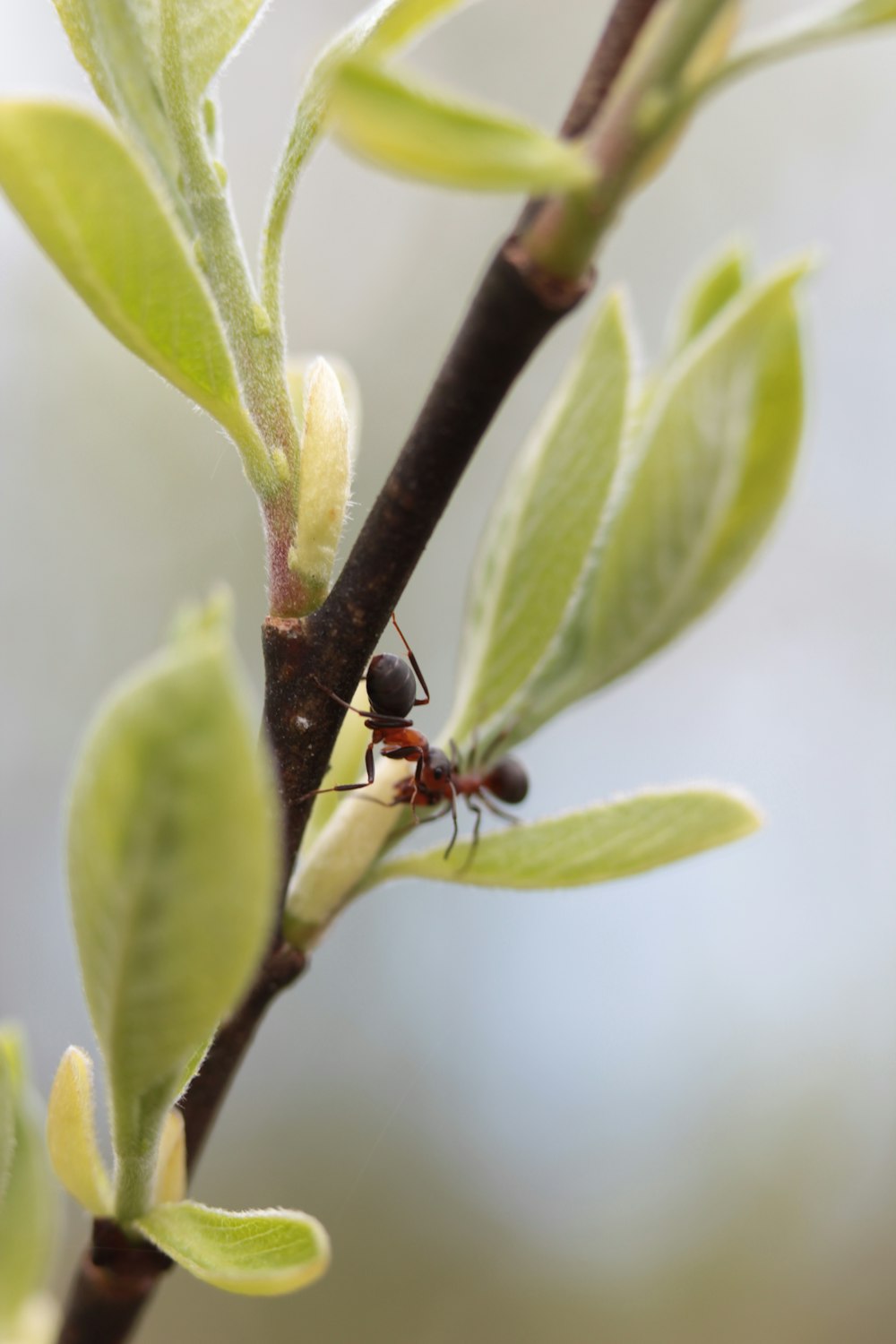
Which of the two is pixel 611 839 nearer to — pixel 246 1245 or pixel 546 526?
pixel 546 526

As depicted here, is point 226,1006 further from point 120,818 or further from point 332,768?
point 332,768

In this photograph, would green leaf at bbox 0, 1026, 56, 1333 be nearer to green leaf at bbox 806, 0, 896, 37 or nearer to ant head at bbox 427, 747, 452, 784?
ant head at bbox 427, 747, 452, 784

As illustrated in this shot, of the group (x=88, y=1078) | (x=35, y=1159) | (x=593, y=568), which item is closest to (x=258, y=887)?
(x=88, y=1078)

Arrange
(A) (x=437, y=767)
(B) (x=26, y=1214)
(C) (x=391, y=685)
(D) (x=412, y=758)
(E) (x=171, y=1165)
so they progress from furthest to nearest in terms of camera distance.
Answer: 1. (C) (x=391, y=685)
2. (A) (x=437, y=767)
3. (D) (x=412, y=758)
4. (B) (x=26, y=1214)
5. (E) (x=171, y=1165)

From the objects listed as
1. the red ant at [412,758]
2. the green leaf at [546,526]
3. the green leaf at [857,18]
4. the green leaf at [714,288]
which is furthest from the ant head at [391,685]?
the green leaf at [857,18]

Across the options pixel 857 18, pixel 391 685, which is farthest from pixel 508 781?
pixel 857 18

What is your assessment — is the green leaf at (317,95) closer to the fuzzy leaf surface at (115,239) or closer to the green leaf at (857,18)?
the fuzzy leaf surface at (115,239)

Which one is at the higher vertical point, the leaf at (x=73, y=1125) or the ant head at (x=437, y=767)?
the leaf at (x=73, y=1125)
